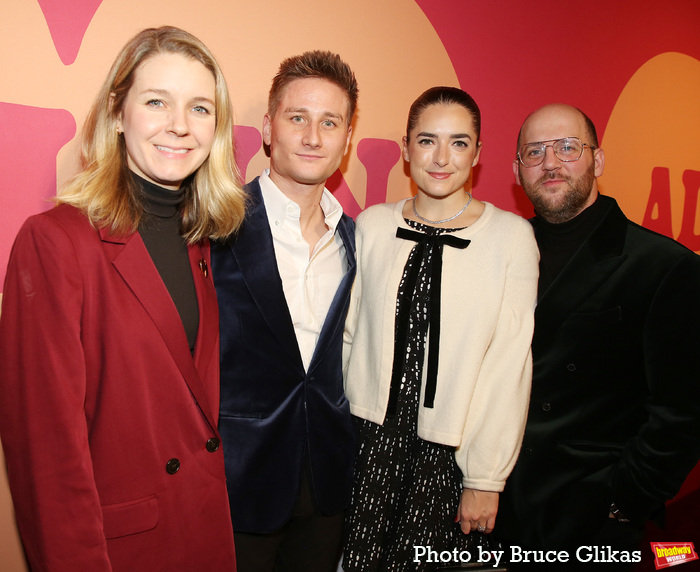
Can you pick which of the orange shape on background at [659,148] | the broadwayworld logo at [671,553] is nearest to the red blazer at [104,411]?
the broadwayworld logo at [671,553]

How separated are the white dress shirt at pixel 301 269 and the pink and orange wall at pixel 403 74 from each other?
1.55 ft

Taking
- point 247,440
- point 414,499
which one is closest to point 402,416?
point 414,499

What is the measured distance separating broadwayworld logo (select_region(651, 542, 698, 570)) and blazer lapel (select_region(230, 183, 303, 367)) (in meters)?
2.98

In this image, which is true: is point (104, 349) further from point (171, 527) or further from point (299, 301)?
point (299, 301)

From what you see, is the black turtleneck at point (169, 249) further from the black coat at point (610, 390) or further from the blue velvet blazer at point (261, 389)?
the black coat at point (610, 390)

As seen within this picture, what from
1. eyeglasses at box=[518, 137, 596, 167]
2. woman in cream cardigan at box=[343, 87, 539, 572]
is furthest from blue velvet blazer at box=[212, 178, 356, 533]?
eyeglasses at box=[518, 137, 596, 167]

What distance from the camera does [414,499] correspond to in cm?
188

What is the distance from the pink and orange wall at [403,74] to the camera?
69.2 inches

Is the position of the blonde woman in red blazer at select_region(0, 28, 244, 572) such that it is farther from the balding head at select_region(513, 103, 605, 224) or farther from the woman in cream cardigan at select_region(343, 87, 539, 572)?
the balding head at select_region(513, 103, 605, 224)

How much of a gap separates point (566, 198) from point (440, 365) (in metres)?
0.91

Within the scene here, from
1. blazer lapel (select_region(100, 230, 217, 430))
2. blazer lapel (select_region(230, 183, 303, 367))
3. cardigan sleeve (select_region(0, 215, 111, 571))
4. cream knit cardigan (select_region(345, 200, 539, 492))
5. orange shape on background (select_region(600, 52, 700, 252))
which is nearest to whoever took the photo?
cardigan sleeve (select_region(0, 215, 111, 571))

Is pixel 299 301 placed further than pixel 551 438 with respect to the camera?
No

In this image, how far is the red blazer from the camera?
1151mm

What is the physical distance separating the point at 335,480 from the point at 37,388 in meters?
1.09
